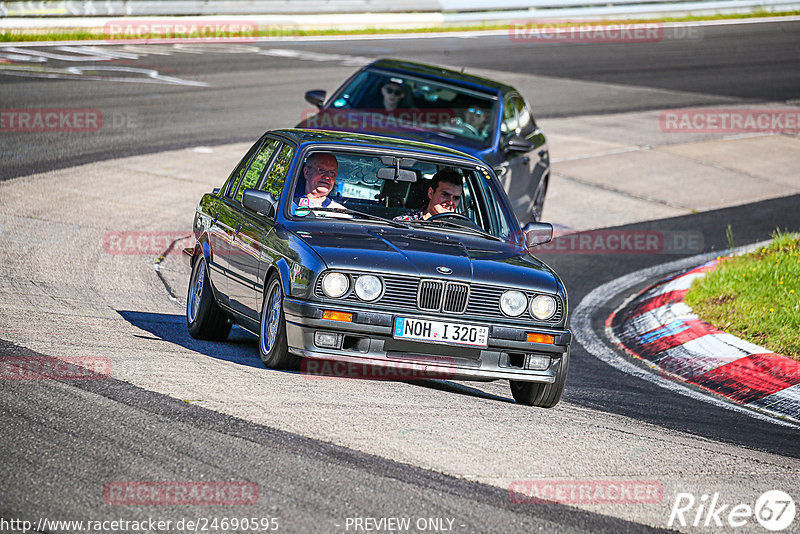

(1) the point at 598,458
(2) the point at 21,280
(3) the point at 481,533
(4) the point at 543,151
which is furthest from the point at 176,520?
(4) the point at 543,151

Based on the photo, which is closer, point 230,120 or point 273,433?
point 273,433

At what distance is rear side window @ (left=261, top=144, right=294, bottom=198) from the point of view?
316 inches

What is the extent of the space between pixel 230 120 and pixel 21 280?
1017 centimetres

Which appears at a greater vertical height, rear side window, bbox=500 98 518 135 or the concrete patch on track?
rear side window, bbox=500 98 518 135

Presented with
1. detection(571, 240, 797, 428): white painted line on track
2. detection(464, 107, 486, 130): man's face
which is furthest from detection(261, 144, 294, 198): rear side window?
detection(464, 107, 486, 130): man's face

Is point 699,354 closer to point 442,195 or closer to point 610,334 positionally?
point 610,334

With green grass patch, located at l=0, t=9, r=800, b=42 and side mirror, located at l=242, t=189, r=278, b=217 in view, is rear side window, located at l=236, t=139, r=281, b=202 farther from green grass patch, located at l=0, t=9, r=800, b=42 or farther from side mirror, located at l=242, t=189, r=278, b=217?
green grass patch, located at l=0, t=9, r=800, b=42

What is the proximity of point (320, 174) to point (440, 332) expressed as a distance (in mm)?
1682

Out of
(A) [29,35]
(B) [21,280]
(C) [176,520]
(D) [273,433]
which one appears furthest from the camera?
(A) [29,35]

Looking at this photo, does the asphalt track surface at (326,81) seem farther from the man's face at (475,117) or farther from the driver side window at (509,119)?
the driver side window at (509,119)

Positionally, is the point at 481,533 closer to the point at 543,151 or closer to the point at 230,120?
the point at 543,151

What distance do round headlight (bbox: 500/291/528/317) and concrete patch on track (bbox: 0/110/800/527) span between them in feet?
1.85

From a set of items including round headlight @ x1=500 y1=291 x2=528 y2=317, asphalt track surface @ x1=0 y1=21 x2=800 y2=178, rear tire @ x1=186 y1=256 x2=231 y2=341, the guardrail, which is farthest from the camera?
the guardrail

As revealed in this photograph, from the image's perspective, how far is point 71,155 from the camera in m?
15.7
